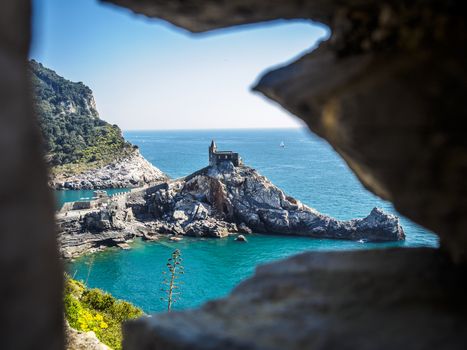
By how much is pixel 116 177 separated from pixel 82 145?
23.9 m

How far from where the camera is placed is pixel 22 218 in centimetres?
192

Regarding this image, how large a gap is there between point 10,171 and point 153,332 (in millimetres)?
1847

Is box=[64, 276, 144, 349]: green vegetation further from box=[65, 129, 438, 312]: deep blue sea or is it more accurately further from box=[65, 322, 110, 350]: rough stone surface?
box=[65, 129, 438, 312]: deep blue sea

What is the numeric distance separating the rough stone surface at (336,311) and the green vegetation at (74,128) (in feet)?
317

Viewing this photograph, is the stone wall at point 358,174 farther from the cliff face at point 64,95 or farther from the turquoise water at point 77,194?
the cliff face at point 64,95

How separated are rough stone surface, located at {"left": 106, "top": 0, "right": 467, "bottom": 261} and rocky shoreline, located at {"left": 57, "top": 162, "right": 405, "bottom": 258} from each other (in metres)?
53.4

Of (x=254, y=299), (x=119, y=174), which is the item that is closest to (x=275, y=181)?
(x=119, y=174)

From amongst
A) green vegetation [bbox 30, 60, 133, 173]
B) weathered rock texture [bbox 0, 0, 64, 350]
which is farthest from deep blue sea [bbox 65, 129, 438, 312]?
green vegetation [bbox 30, 60, 133, 173]

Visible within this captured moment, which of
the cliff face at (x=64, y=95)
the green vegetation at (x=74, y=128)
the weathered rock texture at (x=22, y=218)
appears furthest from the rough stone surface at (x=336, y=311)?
the cliff face at (x=64, y=95)

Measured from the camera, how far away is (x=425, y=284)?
10.7 feet

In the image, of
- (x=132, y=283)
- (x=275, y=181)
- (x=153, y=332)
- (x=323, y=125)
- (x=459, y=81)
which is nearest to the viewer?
(x=459, y=81)

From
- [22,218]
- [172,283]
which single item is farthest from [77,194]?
[22,218]

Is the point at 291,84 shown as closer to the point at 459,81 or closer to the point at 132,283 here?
the point at 459,81

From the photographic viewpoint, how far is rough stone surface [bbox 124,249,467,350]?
2.79 metres
